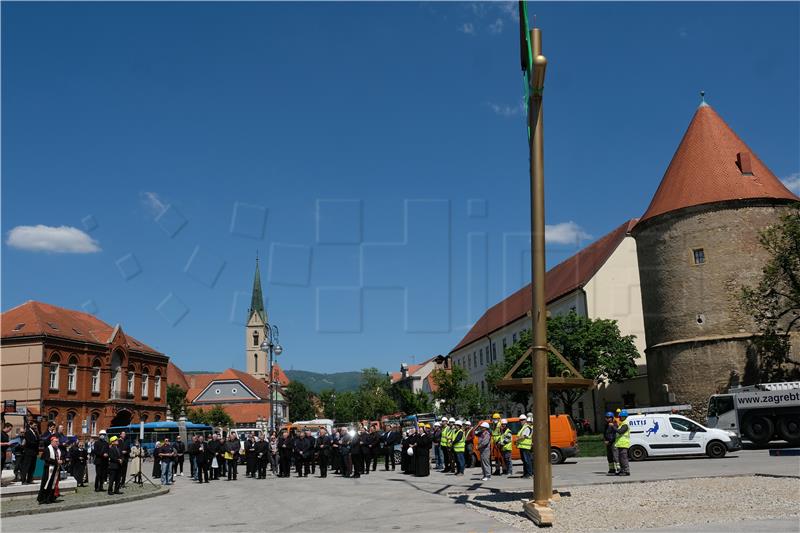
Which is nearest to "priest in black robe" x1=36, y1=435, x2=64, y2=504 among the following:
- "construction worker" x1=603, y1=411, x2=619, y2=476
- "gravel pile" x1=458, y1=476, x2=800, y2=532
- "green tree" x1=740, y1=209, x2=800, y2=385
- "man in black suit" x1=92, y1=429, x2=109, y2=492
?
"man in black suit" x1=92, y1=429, x2=109, y2=492

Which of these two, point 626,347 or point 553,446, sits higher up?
point 626,347

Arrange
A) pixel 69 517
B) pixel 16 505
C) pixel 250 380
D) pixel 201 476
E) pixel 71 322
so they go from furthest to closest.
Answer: pixel 250 380, pixel 71 322, pixel 201 476, pixel 16 505, pixel 69 517

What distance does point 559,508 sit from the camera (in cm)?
1191

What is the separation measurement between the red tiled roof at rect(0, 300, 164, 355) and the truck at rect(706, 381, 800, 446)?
48.2 m

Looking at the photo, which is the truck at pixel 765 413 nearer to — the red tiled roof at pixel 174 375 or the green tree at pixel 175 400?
the green tree at pixel 175 400

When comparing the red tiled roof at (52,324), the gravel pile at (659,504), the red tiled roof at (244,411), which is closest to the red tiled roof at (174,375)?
the red tiled roof at (244,411)

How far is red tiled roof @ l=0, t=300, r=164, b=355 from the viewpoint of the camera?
56.2 meters

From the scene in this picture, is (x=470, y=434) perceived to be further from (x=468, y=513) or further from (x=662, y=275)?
(x=662, y=275)

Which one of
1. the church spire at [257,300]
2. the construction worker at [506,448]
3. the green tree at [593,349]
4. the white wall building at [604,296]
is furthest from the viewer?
Result: the church spire at [257,300]

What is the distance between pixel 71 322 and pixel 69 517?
2067 inches

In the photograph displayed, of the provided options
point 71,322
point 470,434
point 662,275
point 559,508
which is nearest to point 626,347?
point 662,275

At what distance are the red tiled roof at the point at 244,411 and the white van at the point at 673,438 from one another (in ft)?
324

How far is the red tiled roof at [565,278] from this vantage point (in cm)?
5772

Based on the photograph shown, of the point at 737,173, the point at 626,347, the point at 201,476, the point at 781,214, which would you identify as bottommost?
the point at 201,476
